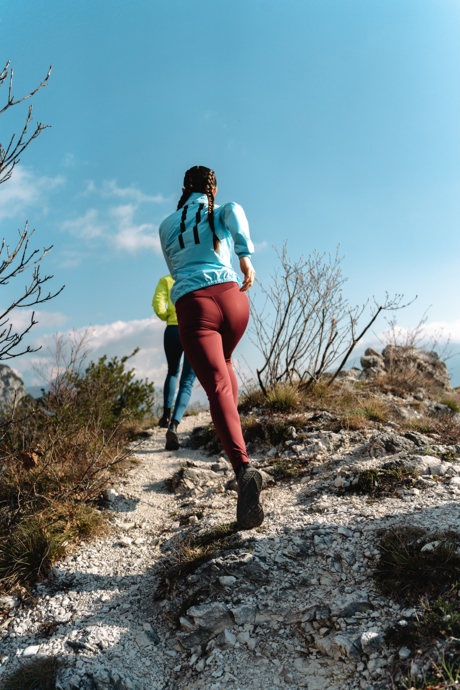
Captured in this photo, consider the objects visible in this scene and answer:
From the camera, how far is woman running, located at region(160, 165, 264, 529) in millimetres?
2209

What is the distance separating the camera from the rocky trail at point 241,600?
5.24 ft

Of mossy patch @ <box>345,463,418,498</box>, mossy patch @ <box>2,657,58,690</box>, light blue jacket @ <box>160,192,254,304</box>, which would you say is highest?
light blue jacket @ <box>160,192,254,304</box>

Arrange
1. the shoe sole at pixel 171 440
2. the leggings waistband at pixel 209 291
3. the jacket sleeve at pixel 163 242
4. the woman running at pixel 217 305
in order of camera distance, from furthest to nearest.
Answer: the shoe sole at pixel 171 440 → the jacket sleeve at pixel 163 242 → the leggings waistband at pixel 209 291 → the woman running at pixel 217 305

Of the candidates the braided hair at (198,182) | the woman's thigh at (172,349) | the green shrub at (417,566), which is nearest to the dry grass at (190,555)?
the green shrub at (417,566)

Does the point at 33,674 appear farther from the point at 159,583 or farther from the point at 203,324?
the point at 203,324

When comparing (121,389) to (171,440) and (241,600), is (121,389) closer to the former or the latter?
(171,440)

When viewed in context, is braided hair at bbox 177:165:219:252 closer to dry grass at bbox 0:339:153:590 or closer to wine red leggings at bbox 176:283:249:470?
wine red leggings at bbox 176:283:249:470

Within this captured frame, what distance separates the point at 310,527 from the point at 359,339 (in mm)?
3599

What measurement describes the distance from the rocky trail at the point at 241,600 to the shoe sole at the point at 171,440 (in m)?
1.72

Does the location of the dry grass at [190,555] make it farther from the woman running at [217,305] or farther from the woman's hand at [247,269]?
the woman's hand at [247,269]

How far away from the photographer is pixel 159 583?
2.17 meters

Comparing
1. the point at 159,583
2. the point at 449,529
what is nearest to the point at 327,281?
the point at 449,529

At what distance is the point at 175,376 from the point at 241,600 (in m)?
3.45

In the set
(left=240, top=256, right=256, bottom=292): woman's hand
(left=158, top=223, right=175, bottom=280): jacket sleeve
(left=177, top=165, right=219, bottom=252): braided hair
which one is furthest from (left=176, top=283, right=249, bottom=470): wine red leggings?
(left=177, top=165, right=219, bottom=252): braided hair
